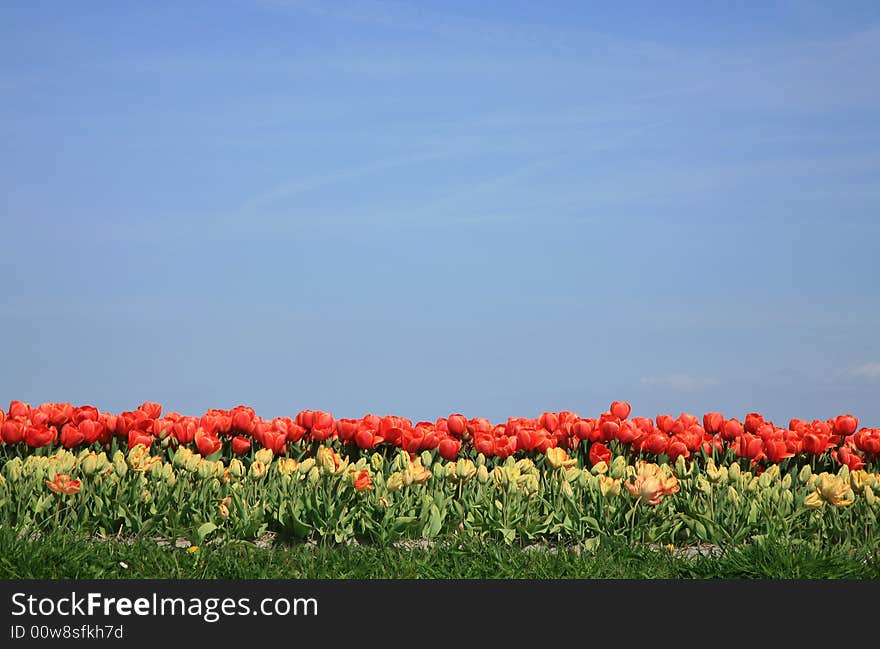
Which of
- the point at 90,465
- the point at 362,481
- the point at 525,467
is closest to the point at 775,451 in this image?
the point at 525,467

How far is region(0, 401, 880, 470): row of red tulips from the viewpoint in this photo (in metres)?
7.92

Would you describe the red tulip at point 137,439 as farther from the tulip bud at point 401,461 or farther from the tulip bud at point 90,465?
the tulip bud at point 401,461

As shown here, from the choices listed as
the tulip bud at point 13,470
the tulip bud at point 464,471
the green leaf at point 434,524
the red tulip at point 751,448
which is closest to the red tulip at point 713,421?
the red tulip at point 751,448

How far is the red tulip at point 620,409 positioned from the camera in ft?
29.4

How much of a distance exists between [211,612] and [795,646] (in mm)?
2797

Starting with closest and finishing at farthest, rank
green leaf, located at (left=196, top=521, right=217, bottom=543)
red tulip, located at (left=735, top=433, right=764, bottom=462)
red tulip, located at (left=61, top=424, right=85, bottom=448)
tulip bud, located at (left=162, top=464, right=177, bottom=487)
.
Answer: green leaf, located at (left=196, top=521, right=217, bottom=543) → tulip bud, located at (left=162, top=464, right=177, bottom=487) → red tulip, located at (left=61, top=424, right=85, bottom=448) → red tulip, located at (left=735, top=433, right=764, bottom=462)

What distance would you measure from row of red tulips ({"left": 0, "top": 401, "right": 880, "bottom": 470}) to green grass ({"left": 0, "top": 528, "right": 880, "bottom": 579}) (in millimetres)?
1922

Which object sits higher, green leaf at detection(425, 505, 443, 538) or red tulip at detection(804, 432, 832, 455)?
red tulip at detection(804, 432, 832, 455)

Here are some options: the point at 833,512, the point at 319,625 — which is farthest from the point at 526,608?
the point at 833,512

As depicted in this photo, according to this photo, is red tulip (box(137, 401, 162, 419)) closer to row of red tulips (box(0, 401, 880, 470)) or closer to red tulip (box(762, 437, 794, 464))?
row of red tulips (box(0, 401, 880, 470))

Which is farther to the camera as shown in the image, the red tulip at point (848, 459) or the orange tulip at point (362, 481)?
the red tulip at point (848, 459)

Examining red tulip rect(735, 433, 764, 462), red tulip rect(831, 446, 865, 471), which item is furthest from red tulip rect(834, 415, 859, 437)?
red tulip rect(735, 433, 764, 462)

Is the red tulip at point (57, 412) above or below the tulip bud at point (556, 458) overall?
above

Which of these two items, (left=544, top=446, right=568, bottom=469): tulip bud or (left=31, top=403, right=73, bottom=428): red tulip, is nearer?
(left=544, top=446, right=568, bottom=469): tulip bud
